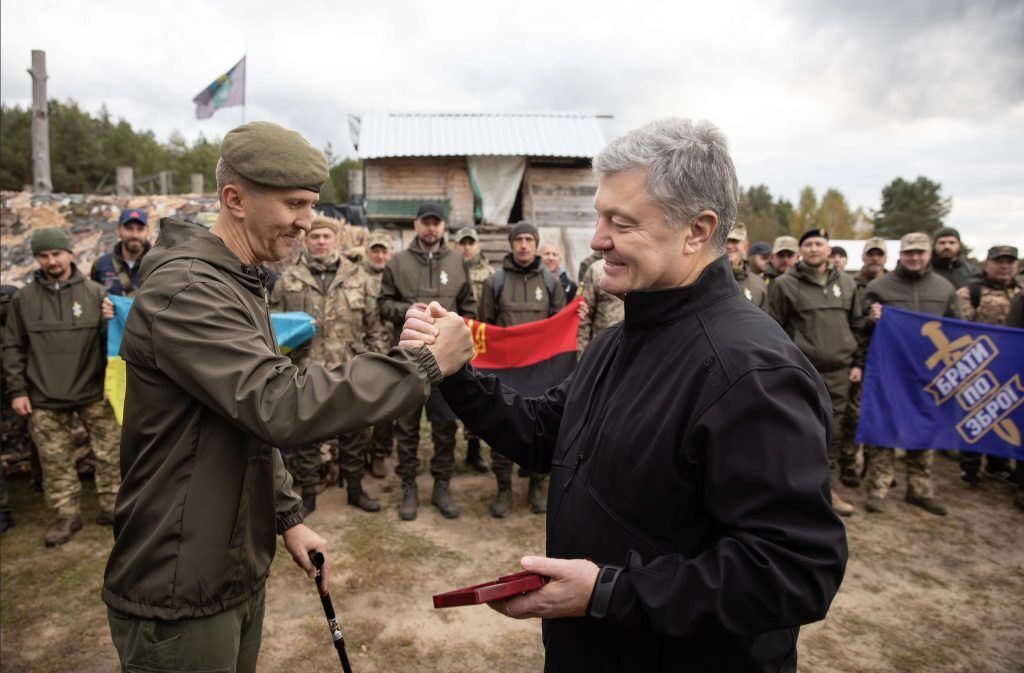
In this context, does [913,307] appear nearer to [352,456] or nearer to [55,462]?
[352,456]

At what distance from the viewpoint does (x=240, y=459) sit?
1897 millimetres

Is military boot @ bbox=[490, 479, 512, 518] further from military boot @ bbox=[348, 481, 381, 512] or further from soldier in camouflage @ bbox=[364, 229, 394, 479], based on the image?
soldier in camouflage @ bbox=[364, 229, 394, 479]

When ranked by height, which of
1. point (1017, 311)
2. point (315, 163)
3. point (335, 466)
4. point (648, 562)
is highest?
point (315, 163)

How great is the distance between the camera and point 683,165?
1.60m

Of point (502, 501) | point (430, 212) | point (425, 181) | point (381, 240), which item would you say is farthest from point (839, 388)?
point (425, 181)

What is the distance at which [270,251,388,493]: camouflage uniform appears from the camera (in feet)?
19.7

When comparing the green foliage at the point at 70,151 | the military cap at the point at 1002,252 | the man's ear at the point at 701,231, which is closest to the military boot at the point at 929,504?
the military cap at the point at 1002,252

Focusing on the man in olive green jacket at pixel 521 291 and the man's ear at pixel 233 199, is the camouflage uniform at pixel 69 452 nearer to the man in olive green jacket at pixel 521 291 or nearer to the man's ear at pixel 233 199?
the man in olive green jacket at pixel 521 291

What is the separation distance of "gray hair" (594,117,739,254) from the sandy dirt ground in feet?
10.4

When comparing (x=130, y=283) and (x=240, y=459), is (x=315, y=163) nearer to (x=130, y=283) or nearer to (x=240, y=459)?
(x=240, y=459)

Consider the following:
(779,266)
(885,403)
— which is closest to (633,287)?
(885,403)

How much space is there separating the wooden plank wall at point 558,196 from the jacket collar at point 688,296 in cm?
1635

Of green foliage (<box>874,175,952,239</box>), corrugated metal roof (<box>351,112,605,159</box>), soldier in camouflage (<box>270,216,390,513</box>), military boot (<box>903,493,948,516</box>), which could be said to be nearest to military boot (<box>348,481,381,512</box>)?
soldier in camouflage (<box>270,216,390,513</box>)

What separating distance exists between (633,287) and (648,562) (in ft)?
2.51
